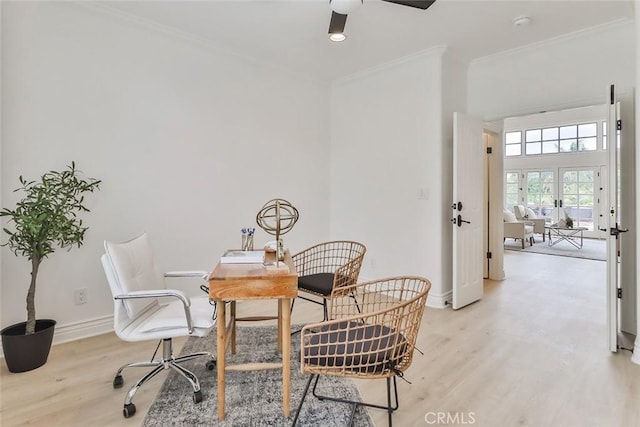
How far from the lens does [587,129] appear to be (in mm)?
9180

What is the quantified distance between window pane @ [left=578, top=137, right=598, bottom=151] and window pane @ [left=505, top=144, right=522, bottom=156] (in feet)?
4.84

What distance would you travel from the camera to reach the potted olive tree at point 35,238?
223cm

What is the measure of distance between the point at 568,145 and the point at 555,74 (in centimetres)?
764

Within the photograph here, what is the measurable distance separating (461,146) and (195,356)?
3.07 metres

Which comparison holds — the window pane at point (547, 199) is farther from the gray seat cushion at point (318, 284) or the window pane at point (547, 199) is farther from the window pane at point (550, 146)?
the gray seat cushion at point (318, 284)

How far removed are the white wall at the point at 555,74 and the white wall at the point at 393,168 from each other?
0.67 metres

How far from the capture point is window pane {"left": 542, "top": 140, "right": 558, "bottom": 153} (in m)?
9.73

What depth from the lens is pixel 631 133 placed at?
2.79 metres

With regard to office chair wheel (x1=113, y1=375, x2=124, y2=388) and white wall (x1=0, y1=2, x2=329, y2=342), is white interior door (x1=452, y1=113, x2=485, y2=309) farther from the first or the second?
office chair wheel (x1=113, y1=375, x2=124, y2=388)

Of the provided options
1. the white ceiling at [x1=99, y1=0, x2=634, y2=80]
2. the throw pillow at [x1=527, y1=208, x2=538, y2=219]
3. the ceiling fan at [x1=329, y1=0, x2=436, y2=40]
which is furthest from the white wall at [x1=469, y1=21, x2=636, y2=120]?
the throw pillow at [x1=527, y1=208, x2=538, y2=219]

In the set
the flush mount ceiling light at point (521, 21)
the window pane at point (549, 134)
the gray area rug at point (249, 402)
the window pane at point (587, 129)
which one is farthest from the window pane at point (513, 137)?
the gray area rug at point (249, 402)

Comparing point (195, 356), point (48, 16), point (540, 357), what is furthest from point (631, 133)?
point (48, 16)

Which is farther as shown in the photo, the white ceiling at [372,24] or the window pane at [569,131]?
the window pane at [569,131]

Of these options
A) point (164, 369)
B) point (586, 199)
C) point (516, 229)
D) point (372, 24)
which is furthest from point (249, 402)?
point (586, 199)
